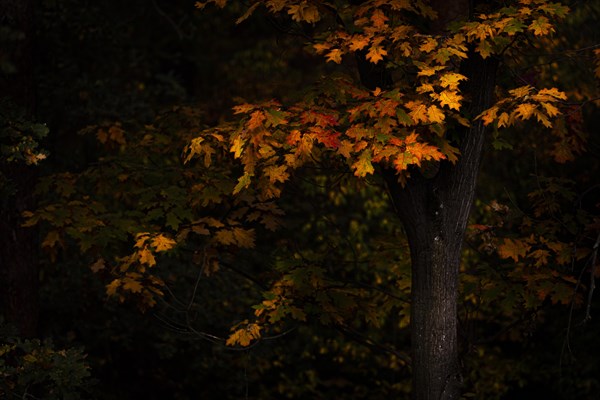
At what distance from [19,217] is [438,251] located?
4309 mm

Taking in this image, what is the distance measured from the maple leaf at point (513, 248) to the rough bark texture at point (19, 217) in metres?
4.77

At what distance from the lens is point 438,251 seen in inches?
268

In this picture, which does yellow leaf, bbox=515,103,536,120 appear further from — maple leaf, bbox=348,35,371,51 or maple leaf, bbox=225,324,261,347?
maple leaf, bbox=225,324,261,347

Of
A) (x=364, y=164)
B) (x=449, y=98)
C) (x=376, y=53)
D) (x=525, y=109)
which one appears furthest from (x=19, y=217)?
(x=525, y=109)

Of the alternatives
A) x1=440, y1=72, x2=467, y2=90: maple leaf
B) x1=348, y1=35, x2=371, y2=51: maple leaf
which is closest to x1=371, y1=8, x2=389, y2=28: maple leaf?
x1=348, y1=35, x2=371, y2=51: maple leaf

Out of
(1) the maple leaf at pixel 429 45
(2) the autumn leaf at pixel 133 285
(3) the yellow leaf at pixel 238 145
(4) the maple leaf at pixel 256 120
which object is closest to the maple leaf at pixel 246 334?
(2) the autumn leaf at pixel 133 285

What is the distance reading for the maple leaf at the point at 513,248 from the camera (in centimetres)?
722

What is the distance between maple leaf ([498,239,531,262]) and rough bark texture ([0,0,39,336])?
188 inches

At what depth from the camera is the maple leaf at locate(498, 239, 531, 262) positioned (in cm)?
722

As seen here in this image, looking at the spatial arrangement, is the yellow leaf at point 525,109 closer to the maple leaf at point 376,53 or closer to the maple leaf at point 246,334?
the maple leaf at point 376,53

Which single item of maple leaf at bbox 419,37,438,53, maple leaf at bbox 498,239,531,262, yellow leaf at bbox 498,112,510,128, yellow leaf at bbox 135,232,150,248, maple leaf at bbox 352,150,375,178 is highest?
maple leaf at bbox 419,37,438,53

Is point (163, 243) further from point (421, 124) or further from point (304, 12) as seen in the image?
point (421, 124)

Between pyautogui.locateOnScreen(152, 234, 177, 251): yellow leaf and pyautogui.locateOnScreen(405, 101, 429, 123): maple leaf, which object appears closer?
pyautogui.locateOnScreen(405, 101, 429, 123): maple leaf

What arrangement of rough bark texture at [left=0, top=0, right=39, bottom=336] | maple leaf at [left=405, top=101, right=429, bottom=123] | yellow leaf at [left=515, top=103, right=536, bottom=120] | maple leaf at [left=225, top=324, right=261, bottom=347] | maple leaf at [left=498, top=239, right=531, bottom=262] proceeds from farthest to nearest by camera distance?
rough bark texture at [left=0, top=0, right=39, bottom=336], maple leaf at [left=498, top=239, right=531, bottom=262], maple leaf at [left=225, top=324, right=261, bottom=347], maple leaf at [left=405, top=101, right=429, bottom=123], yellow leaf at [left=515, top=103, right=536, bottom=120]
